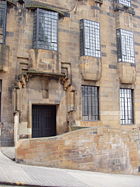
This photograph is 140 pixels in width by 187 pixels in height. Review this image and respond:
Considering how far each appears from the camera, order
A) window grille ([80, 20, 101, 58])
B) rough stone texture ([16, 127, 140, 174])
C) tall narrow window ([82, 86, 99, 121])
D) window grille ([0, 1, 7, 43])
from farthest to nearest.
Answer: window grille ([80, 20, 101, 58])
tall narrow window ([82, 86, 99, 121])
window grille ([0, 1, 7, 43])
rough stone texture ([16, 127, 140, 174])

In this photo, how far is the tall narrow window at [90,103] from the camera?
1542 centimetres

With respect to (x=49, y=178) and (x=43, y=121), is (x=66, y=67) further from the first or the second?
(x=49, y=178)

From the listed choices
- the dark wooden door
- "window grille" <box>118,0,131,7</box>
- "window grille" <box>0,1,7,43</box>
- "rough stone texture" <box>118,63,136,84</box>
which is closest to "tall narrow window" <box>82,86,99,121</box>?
the dark wooden door

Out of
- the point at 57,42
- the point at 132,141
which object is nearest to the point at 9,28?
the point at 57,42

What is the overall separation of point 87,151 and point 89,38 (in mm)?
8682

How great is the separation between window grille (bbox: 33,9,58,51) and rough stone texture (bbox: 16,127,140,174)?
6528 millimetres

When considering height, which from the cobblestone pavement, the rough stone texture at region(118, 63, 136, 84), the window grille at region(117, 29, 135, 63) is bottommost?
the cobblestone pavement

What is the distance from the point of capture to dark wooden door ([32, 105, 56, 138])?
1416 cm

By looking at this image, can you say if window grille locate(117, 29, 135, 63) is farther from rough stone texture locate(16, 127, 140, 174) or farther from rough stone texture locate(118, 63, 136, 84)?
rough stone texture locate(16, 127, 140, 174)

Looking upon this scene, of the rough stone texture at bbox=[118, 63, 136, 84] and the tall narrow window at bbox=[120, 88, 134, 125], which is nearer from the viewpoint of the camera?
the rough stone texture at bbox=[118, 63, 136, 84]

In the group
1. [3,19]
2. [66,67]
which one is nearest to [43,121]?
[66,67]

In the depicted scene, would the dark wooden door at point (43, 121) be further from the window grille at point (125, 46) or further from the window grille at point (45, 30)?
the window grille at point (125, 46)

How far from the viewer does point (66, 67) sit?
14961 mm

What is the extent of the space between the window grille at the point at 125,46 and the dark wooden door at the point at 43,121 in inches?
259
